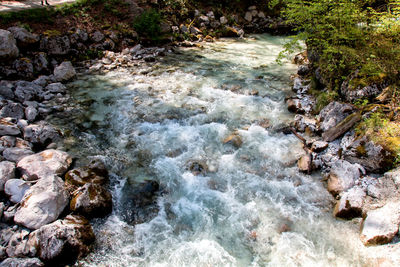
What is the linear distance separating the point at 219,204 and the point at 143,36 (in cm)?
1300

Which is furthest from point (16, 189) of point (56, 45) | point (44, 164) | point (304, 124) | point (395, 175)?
point (56, 45)

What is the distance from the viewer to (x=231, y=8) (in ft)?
68.9

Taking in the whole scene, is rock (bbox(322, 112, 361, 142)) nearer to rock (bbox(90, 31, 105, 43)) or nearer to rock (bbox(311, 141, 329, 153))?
rock (bbox(311, 141, 329, 153))

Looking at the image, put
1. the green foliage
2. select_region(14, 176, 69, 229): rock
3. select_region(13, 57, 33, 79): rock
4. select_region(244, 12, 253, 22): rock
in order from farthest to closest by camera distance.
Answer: select_region(244, 12, 253, 22): rock, the green foliage, select_region(13, 57, 33, 79): rock, select_region(14, 176, 69, 229): rock

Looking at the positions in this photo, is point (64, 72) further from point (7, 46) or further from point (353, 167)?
point (353, 167)

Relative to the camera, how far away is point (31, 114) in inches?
323

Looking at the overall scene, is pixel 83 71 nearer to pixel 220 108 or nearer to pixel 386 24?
pixel 220 108

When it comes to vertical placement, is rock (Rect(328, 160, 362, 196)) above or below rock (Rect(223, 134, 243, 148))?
above

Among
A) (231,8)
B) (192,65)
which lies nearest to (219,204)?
(192,65)

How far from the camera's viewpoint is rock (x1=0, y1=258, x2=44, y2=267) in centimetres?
395

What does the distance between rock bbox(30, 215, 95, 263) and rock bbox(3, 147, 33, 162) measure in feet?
8.29

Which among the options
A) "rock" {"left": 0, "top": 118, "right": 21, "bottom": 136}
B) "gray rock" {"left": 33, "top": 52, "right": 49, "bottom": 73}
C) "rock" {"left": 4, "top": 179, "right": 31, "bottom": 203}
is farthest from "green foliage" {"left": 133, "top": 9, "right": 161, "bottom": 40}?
"rock" {"left": 4, "top": 179, "right": 31, "bottom": 203}

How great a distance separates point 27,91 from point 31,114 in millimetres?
1812

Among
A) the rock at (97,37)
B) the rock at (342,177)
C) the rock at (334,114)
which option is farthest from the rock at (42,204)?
the rock at (97,37)
